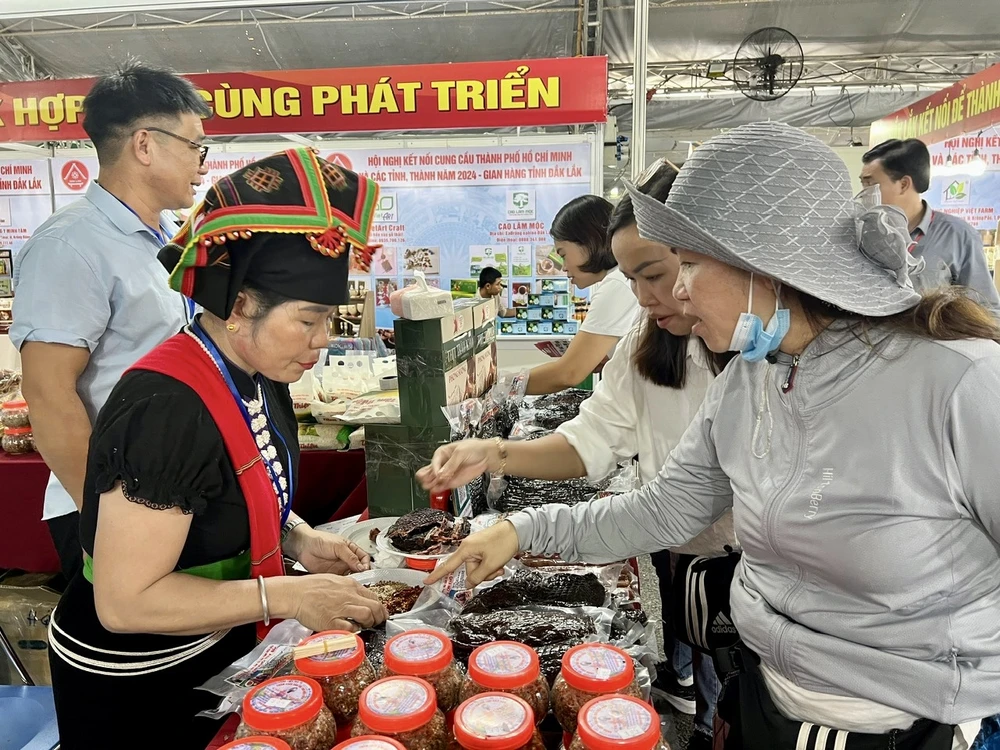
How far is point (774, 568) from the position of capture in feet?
4.26

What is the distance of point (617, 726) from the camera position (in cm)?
94

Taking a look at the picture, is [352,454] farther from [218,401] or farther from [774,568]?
[774,568]

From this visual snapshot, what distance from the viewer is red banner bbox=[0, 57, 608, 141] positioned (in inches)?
168

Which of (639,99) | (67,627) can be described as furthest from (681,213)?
(639,99)

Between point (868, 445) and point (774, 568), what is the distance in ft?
1.01

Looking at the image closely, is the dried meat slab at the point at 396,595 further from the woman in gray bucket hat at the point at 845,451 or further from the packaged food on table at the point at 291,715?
the woman in gray bucket hat at the point at 845,451

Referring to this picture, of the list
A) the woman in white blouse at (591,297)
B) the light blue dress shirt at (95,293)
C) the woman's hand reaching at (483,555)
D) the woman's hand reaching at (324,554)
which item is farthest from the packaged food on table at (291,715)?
the woman in white blouse at (591,297)

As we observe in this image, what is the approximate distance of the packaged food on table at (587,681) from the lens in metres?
1.07

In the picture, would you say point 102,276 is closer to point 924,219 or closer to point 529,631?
point 529,631

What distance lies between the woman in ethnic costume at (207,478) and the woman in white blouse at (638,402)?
0.54 metres

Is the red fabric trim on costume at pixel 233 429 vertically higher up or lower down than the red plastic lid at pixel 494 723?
higher up

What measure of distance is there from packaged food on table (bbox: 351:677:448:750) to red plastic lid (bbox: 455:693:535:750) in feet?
0.16

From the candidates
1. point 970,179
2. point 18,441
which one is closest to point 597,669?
point 18,441

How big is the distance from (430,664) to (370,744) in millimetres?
191
